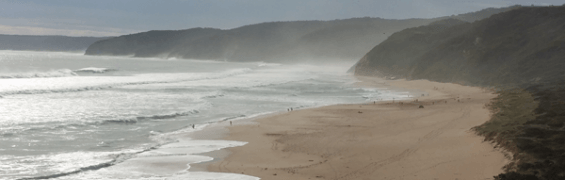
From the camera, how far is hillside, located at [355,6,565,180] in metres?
8.29

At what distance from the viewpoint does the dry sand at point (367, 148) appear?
8.70 m

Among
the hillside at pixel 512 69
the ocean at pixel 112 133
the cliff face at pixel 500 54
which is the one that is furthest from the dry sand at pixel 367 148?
the cliff face at pixel 500 54

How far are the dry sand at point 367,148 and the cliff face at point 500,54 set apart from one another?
1477 cm

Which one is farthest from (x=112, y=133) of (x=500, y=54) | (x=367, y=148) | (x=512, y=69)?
(x=500, y=54)

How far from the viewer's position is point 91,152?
11.2 meters

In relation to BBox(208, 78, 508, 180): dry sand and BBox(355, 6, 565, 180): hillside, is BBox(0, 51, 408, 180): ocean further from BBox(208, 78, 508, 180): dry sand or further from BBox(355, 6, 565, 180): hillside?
BBox(355, 6, 565, 180): hillside

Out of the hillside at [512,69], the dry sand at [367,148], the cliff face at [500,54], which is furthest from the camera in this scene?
the cliff face at [500,54]

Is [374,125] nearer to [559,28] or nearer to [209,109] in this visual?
[209,109]

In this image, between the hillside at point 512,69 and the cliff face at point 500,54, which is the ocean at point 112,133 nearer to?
the hillside at point 512,69

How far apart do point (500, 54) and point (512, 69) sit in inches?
191

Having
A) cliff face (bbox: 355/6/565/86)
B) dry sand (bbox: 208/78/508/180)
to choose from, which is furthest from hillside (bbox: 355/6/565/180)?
dry sand (bbox: 208/78/508/180)

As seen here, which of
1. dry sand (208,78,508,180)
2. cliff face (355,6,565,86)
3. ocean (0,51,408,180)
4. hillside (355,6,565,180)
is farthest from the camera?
cliff face (355,6,565,86)

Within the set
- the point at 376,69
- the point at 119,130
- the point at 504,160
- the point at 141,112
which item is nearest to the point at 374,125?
the point at 504,160

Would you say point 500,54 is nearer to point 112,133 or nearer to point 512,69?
point 512,69
